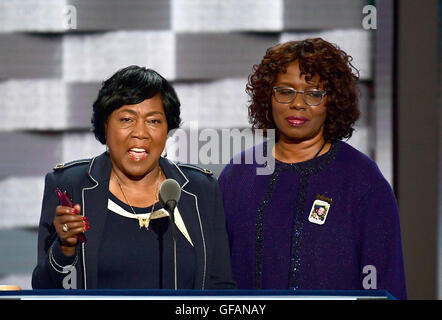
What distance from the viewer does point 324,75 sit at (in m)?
2.03

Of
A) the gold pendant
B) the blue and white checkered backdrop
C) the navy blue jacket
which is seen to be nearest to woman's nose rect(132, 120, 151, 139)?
→ the navy blue jacket

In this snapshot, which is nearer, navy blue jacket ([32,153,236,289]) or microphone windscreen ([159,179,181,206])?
microphone windscreen ([159,179,181,206])

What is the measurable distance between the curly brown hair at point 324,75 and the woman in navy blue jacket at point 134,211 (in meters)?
0.35

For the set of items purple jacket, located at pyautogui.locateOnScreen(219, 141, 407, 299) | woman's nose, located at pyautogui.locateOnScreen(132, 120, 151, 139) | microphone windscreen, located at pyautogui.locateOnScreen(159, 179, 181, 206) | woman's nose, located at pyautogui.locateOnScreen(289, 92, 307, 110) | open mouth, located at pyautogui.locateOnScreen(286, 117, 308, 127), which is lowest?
purple jacket, located at pyautogui.locateOnScreen(219, 141, 407, 299)

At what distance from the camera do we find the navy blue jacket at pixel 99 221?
1.79m

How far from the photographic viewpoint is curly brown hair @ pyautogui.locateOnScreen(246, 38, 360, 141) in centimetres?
203

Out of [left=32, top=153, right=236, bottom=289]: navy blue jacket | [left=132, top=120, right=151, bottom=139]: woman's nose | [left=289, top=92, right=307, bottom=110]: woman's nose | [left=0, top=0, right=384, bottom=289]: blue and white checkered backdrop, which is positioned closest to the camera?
[left=32, top=153, right=236, bottom=289]: navy blue jacket

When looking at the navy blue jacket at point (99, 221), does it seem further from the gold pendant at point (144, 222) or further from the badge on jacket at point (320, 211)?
the badge on jacket at point (320, 211)

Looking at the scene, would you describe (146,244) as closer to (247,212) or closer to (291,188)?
(247,212)

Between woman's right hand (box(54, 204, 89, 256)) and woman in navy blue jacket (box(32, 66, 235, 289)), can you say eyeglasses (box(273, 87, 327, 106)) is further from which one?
woman's right hand (box(54, 204, 89, 256))

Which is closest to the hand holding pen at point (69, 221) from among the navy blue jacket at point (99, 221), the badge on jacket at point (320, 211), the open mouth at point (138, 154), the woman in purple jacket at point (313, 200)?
the navy blue jacket at point (99, 221)

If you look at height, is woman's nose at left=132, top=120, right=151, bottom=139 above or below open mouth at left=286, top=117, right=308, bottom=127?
below
